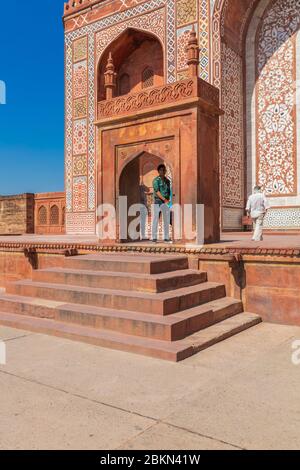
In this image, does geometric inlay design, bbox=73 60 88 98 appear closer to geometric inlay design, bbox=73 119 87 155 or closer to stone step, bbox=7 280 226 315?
geometric inlay design, bbox=73 119 87 155

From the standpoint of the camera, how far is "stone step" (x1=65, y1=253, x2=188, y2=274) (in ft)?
15.9

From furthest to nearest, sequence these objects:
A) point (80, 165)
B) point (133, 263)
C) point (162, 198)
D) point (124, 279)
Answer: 1. point (80, 165)
2. point (162, 198)
3. point (133, 263)
4. point (124, 279)

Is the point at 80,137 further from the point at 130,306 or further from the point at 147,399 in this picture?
the point at 147,399

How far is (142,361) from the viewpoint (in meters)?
3.43

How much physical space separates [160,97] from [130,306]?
11.3 feet

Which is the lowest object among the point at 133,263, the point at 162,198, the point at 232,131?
the point at 133,263

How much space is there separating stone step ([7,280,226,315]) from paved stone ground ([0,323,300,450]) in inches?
25.0

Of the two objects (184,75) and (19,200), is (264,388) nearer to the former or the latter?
(184,75)

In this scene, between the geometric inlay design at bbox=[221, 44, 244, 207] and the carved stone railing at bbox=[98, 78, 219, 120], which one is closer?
the carved stone railing at bbox=[98, 78, 219, 120]

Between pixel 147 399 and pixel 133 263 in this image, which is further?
pixel 133 263

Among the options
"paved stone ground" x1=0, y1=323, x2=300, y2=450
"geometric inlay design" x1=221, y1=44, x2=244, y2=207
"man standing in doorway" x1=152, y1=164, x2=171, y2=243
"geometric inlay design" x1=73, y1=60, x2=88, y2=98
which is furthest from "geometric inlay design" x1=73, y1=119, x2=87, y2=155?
"paved stone ground" x1=0, y1=323, x2=300, y2=450

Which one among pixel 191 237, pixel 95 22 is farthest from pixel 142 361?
pixel 95 22

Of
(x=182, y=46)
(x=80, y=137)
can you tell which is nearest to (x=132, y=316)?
(x=182, y=46)

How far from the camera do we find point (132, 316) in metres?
4.05
